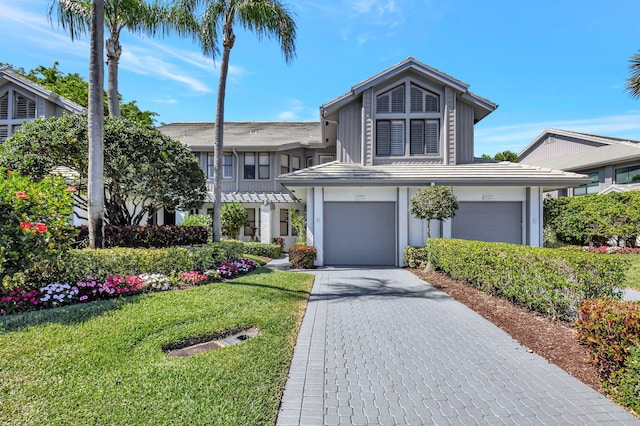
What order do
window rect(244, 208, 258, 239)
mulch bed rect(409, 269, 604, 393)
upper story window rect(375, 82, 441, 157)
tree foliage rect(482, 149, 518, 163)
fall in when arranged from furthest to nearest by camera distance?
tree foliage rect(482, 149, 518, 163)
window rect(244, 208, 258, 239)
upper story window rect(375, 82, 441, 157)
mulch bed rect(409, 269, 604, 393)

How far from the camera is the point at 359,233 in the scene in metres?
13.3

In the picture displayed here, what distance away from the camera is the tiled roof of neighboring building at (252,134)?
19.8 metres

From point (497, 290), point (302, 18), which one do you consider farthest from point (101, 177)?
point (497, 290)

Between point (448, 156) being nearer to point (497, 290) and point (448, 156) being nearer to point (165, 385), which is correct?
point (497, 290)

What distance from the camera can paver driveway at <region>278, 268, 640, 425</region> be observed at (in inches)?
127

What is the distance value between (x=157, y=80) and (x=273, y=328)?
12.8m

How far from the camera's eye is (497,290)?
7.62 meters

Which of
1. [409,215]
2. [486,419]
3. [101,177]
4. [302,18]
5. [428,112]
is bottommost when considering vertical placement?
[486,419]

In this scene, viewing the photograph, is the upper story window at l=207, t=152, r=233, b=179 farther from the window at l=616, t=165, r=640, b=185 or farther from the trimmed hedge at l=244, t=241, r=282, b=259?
the window at l=616, t=165, r=640, b=185

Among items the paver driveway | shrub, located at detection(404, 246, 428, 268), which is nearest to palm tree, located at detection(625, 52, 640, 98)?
shrub, located at detection(404, 246, 428, 268)

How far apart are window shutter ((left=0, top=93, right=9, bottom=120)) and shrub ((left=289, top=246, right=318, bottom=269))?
1718 centimetres

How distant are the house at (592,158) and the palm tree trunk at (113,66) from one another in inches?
895

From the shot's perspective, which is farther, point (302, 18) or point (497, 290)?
point (302, 18)

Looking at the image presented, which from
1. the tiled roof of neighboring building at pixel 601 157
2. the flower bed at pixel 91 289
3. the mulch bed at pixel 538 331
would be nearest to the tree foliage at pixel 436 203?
the mulch bed at pixel 538 331
